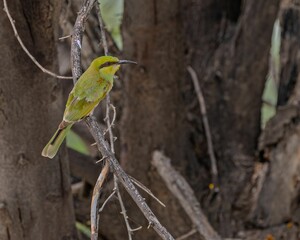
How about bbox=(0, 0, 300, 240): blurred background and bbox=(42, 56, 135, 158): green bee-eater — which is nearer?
bbox=(42, 56, 135, 158): green bee-eater

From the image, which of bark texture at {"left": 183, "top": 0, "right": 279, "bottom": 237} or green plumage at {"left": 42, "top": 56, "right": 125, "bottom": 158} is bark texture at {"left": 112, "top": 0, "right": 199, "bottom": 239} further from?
green plumage at {"left": 42, "top": 56, "right": 125, "bottom": 158}

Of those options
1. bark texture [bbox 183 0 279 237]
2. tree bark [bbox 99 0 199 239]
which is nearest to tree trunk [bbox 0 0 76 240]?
tree bark [bbox 99 0 199 239]

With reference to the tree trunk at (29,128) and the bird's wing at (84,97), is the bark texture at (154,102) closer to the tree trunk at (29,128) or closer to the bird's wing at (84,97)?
the tree trunk at (29,128)

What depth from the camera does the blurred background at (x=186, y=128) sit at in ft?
7.89

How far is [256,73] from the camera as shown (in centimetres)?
358

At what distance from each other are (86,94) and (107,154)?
362 millimetres

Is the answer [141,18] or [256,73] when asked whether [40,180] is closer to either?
[141,18]

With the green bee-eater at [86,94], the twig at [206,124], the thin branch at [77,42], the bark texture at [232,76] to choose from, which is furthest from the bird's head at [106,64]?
the bark texture at [232,76]

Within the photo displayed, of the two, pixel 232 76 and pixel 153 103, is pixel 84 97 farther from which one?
pixel 232 76

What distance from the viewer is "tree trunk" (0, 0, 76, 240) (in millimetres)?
2174

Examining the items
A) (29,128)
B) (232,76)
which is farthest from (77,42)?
(232,76)

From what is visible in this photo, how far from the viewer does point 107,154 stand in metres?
1.56

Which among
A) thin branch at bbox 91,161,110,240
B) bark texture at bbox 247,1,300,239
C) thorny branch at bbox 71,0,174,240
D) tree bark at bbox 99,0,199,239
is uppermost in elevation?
thorny branch at bbox 71,0,174,240

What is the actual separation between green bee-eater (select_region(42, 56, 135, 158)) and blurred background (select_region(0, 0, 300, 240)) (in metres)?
0.38
